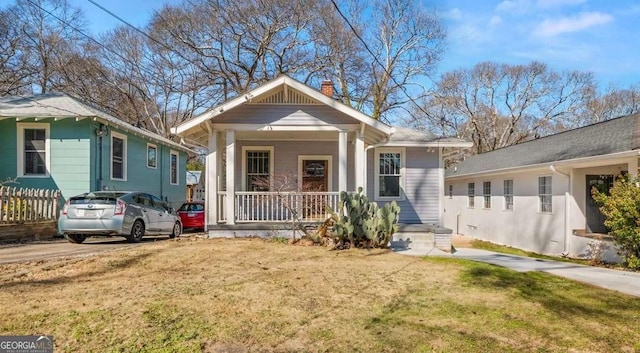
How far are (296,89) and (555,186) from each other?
9.05 metres

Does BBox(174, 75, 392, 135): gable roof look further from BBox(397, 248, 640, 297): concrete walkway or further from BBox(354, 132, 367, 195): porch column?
BBox(397, 248, 640, 297): concrete walkway

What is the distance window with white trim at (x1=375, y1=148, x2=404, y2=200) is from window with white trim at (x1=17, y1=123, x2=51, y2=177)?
417 inches

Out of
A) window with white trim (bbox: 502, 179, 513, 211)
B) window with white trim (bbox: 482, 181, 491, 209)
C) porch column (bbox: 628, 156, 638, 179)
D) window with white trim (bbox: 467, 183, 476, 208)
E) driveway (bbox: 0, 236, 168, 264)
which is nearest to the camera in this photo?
driveway (bbox: 0, 236, 168, 264)

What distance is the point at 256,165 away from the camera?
A: 544 inches

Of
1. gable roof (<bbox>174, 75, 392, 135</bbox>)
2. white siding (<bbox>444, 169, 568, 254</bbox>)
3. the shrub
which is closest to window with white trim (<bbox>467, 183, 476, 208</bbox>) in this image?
white siding (<bbox>444, 169, 568, 254</bbox>)

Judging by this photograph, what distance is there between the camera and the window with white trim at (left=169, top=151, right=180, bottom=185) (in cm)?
2005

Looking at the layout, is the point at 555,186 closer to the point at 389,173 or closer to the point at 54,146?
the point at 389,173

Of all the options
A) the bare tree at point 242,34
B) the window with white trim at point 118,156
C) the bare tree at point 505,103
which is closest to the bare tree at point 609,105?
the bare tree at point 505,103

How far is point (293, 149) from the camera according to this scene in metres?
13.8

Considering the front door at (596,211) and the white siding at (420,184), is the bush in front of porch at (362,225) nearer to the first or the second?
the white siding at (420,184)

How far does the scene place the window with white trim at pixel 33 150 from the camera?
1267 centimetres

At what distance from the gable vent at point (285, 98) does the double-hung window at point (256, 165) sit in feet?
8.76

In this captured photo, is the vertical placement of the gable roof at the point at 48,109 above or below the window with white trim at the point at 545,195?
above

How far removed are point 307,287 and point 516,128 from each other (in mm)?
37123
